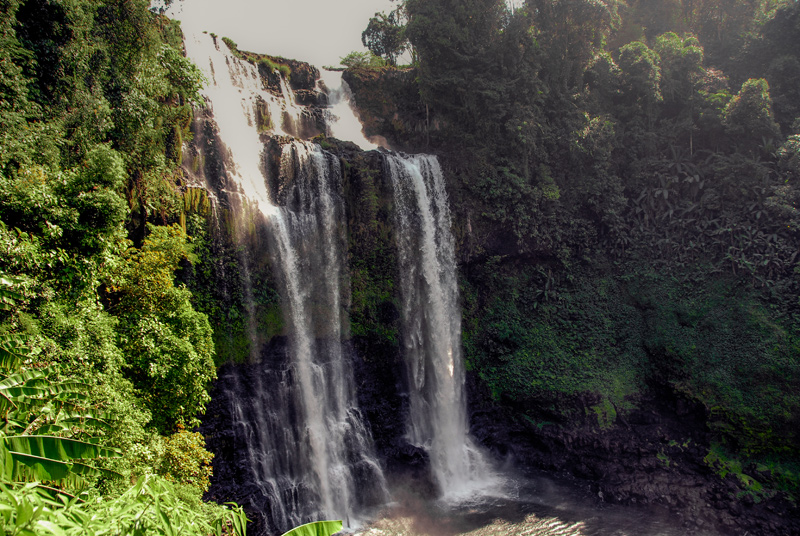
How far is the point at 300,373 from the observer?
16.6 metres

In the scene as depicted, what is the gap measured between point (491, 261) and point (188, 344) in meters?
14.0

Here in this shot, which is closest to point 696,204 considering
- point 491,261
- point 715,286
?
point 715,286

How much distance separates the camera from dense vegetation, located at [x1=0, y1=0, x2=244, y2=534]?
6.25 m

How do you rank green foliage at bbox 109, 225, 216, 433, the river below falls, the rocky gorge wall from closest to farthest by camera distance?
green foliage at bbox 109, 225, 216, 433, the river below falls, the rocky gorge wall

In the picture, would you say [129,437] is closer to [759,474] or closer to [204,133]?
[204,133]

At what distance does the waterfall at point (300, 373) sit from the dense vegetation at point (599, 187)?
19.6 feet

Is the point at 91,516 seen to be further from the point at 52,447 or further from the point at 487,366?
the point at 487,366

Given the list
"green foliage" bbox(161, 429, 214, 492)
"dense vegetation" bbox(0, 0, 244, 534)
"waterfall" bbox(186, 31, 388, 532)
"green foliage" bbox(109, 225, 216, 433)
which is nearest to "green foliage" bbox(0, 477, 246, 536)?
"dense vegetation" bbox(0, 0, 244, 534)

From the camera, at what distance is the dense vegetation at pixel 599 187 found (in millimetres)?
18781

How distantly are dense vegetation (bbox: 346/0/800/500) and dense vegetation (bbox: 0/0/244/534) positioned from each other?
12.3 meters

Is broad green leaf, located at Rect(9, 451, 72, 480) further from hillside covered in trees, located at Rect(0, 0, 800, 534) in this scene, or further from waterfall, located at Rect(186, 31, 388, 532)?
waterfall, located at Rect(186, 31, 388, 532)

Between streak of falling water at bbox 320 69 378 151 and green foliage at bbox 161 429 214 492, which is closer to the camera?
green foliage at bbox 161 429 214 492

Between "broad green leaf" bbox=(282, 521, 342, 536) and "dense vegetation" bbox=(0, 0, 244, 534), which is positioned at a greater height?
"dense vegetation" bbox=(0, 0, 244, 534)

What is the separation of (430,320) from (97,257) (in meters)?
13.2
